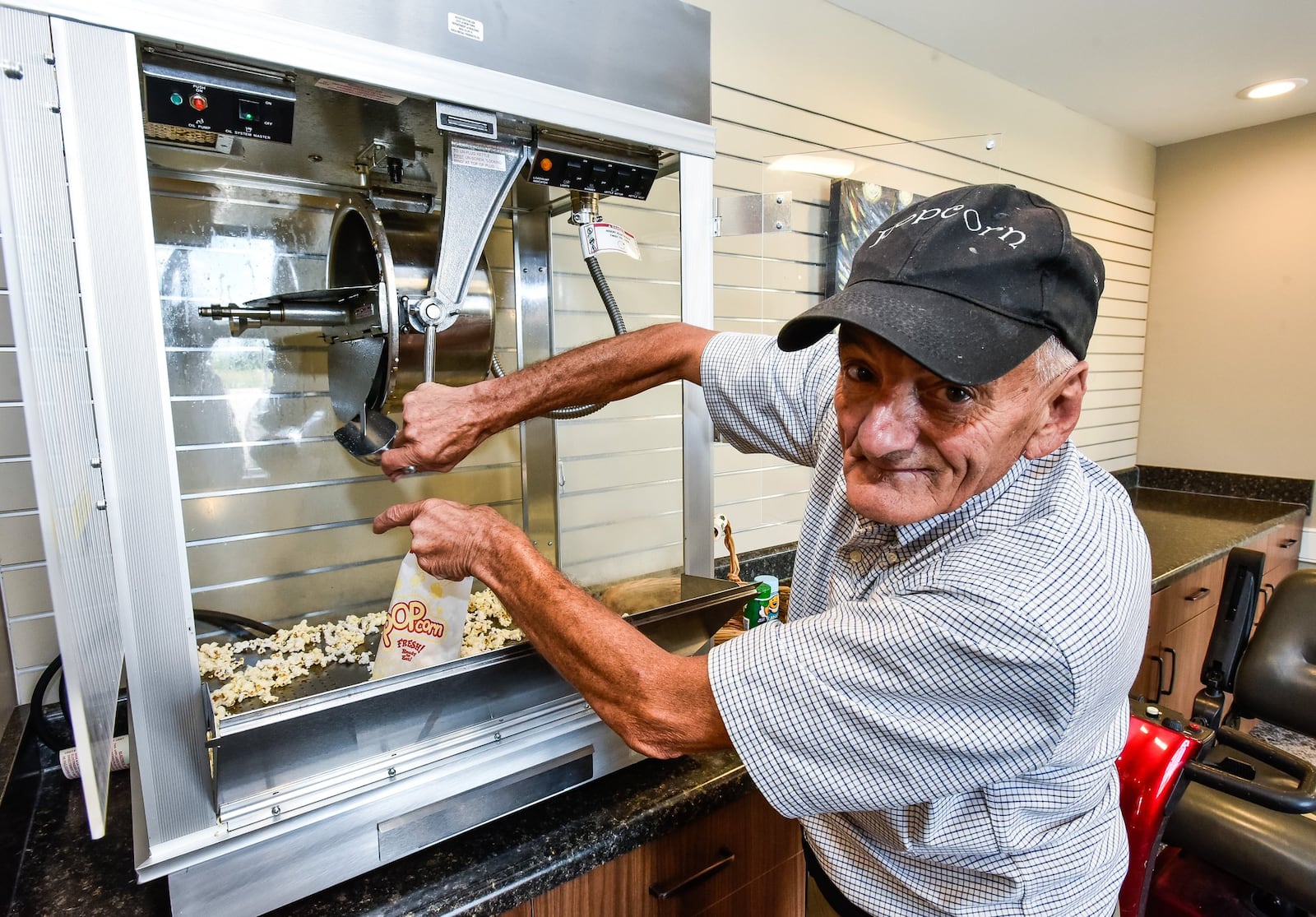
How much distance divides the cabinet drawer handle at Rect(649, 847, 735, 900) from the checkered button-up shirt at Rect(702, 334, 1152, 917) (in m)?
0.19

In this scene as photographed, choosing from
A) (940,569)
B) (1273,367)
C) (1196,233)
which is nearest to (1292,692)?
(940,569)

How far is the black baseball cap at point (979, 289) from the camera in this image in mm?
636

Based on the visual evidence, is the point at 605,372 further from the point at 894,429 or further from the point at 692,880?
the point at 692,880

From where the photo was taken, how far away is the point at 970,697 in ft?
2.22

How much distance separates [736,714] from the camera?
2.41 ft

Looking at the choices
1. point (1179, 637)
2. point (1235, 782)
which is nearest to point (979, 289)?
point (1235, 782)

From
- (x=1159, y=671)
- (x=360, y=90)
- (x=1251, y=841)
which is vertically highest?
(x=360, y=90)

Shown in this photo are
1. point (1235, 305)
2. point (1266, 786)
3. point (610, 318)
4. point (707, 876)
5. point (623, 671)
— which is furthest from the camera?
point (1235, 305)

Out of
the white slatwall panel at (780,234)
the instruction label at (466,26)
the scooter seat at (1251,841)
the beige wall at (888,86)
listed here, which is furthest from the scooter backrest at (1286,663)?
the instruction label at (466,26)

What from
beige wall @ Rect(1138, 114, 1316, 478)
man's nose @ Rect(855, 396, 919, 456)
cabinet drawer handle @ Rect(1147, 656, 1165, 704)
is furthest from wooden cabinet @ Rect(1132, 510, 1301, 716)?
man's nose @ Rect(855, 396, 919, 456)

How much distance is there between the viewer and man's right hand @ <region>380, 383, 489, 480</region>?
0.96 m

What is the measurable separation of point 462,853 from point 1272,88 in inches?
154

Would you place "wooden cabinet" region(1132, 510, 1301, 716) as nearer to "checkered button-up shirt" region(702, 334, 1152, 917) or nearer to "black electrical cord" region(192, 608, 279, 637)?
"checkered button-up shirt" region(702, 334, 1152, 917)

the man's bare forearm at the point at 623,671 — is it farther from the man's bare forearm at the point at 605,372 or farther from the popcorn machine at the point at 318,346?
the man's bare forearm at the point at 605,372
